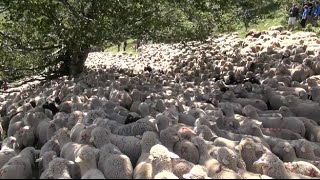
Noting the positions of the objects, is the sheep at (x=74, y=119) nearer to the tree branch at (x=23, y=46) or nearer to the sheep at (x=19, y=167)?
the sheep at (x=19, y=167)

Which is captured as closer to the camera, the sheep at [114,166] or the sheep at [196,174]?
the sheep at [196,174]

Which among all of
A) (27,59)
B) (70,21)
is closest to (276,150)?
(70,21)

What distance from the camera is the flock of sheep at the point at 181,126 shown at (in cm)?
546

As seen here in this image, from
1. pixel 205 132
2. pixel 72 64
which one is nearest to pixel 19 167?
pixel 205 132

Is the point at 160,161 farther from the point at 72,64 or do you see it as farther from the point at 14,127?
the point at 72,64

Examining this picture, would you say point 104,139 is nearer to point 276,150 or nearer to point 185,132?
point 185,132

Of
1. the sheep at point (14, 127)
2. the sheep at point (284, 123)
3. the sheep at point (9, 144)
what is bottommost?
the sheep at point (14, 127)

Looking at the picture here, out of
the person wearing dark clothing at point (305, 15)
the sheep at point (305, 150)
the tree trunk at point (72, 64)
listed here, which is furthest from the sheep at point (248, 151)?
Answer: the person wearing dark clothing at point (305, 15)

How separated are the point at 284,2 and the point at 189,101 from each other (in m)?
19.8

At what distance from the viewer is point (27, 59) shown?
15.1 metres

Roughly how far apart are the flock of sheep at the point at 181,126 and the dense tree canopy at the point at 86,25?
1373mm

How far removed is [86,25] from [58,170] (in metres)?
8.42

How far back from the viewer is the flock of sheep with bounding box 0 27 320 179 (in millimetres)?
5465

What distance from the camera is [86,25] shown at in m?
13.1
